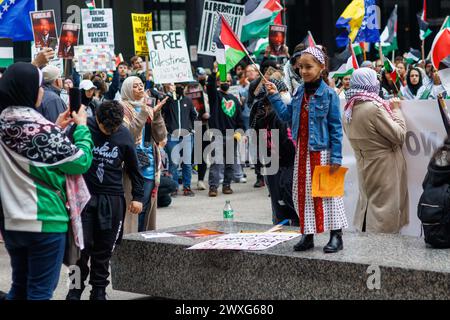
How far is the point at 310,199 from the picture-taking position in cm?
676

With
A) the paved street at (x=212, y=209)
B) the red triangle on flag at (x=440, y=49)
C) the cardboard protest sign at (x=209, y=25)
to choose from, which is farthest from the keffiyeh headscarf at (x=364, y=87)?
the cardboard protest sign at (x=209, y=25)

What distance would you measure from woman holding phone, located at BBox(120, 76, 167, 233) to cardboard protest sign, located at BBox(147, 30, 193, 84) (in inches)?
174

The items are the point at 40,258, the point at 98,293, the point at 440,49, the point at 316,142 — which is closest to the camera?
the point at 40,258

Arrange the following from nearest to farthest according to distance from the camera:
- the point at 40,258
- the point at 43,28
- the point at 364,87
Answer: the point at 40,258, the point at 364,87, the point at 43,28

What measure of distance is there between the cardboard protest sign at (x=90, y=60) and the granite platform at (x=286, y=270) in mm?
7290

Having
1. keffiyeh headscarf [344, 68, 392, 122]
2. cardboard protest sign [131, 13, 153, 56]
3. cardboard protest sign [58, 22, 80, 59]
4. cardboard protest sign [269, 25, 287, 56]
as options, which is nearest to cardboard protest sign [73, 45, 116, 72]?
cardboard protest sign [131, 13, 153, 56]

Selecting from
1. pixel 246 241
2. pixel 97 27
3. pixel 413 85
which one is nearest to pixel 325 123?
pixel 246 241

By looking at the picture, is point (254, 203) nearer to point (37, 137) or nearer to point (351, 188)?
point (351, 188)

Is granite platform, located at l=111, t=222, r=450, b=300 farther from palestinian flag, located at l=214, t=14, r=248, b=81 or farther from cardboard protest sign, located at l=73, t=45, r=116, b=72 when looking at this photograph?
cardboard protest sign, located at l=73, t=45, r=116, b=72

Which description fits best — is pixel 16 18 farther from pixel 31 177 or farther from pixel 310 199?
pixel 31 177

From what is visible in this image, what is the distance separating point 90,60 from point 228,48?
5259mm

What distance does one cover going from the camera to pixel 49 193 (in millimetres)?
5418

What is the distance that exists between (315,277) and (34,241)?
2073mm

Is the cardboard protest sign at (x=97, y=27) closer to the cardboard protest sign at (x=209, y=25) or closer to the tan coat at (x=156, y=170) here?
the cardboard protest sign at (x=209, y=25)
